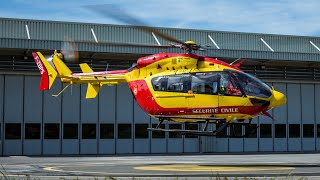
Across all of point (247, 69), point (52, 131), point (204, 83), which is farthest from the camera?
point (247, 69)

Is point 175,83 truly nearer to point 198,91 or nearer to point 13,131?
point 198,91

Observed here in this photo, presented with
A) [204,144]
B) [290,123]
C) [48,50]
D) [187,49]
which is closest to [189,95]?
[187,49]

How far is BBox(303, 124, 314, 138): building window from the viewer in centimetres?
3962

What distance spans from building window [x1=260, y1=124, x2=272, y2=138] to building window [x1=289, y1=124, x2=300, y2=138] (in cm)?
167

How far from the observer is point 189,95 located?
846 inches

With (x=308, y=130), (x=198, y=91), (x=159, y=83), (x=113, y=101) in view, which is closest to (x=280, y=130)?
(x=308, y=130)

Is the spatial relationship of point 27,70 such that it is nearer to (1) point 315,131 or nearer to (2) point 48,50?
(2) point 48,50

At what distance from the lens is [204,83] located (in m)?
21.3

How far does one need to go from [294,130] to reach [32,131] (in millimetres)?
19061

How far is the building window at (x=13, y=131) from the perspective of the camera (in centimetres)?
3297

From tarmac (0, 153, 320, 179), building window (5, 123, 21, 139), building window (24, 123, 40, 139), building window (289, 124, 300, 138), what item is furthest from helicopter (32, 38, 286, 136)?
building window (289, 124, 300, 138)

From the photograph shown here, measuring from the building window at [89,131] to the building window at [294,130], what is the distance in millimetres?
14680

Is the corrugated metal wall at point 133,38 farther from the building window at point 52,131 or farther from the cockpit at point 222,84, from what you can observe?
the cockpit at point 222,84

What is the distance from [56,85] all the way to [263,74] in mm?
14775
